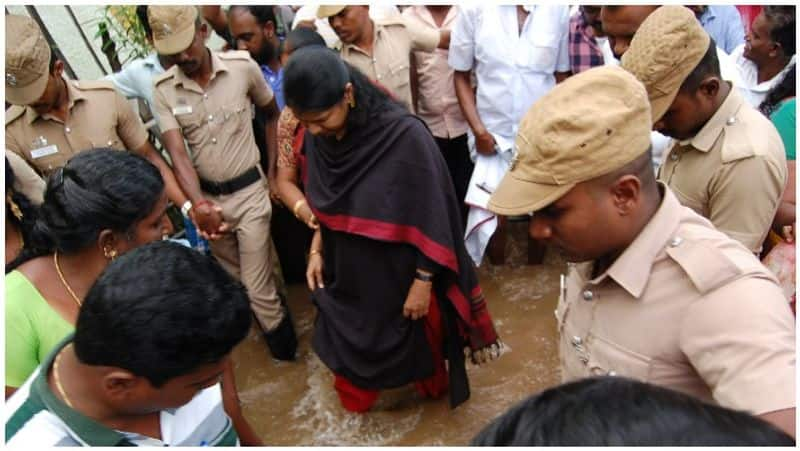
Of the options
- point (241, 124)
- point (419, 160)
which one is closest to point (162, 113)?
point (241, 124)

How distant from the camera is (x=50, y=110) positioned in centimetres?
241

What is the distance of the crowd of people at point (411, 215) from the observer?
3.42 ft

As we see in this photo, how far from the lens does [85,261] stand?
1550 mm

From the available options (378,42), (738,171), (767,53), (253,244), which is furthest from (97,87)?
(767,53)

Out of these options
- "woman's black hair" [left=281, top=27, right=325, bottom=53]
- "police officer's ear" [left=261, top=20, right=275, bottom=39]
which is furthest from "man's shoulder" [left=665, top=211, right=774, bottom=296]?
"police officer's ear" [left=261, top=20, right=275, bottom=39]

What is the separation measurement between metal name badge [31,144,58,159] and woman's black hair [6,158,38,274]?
0.51m

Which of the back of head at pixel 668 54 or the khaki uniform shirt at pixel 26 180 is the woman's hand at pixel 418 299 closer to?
the back of head at pixel 668 54

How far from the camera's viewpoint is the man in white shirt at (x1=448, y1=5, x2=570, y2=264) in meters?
3.16

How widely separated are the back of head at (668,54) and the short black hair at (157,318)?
1199mm

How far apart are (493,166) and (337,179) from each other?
1334 millimetres

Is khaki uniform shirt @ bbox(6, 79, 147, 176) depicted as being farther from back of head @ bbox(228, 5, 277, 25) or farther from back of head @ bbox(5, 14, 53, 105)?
back of head @ bbox(228, 5, 277, 25)

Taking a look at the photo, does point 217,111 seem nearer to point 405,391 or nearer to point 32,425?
point 405,391

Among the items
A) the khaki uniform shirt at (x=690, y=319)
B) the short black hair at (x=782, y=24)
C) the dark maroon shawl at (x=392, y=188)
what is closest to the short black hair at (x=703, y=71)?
the khaki uniform shirt at (x=690, y=319)

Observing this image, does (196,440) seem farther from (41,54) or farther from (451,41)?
(451,41)
